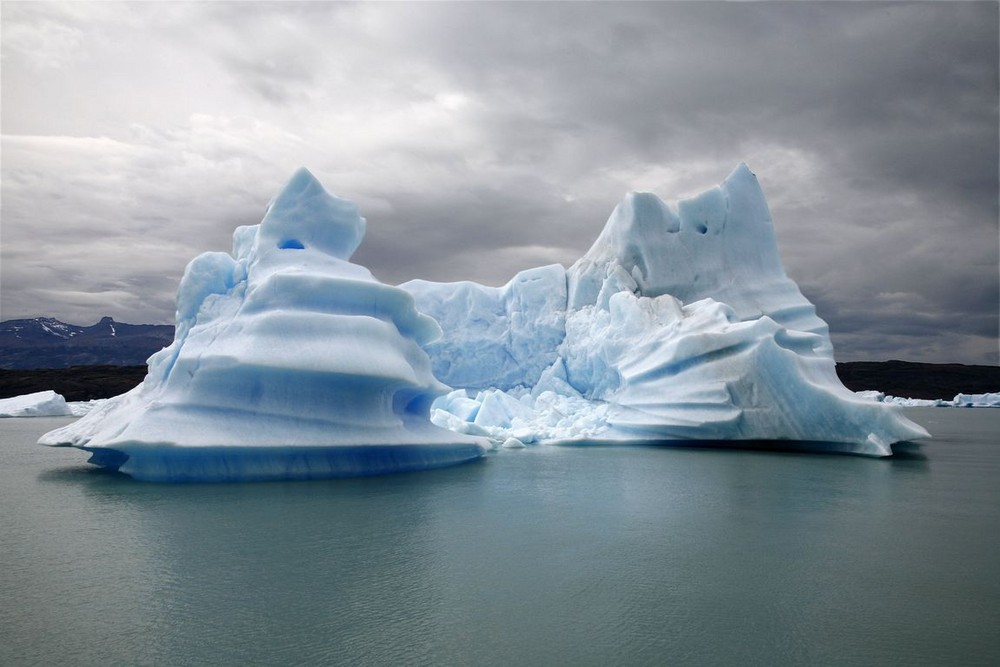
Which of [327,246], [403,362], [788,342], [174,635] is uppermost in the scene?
[327,246]

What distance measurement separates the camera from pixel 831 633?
252 cm

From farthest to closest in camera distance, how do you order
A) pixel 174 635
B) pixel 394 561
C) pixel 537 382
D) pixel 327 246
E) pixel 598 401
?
pixel 537 382 < pixel 598 401 < pixel 327 246 < pixel 394 561 < pixel 174 635

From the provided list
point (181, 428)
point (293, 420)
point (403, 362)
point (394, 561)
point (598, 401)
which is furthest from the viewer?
point (598, 401)

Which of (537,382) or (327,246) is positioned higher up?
(327,246)

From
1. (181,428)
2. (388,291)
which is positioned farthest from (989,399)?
(181,428)

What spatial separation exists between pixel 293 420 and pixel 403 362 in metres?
1.32

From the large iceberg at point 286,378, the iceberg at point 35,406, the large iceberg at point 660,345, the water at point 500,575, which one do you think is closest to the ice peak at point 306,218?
the large iceberg at point 286,378

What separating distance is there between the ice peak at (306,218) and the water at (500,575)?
10.9 feet

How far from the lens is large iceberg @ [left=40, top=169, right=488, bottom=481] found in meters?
6.32

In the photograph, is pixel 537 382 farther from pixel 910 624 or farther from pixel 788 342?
pixel 910 624

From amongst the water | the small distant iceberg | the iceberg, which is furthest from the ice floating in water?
the small distant iceberg

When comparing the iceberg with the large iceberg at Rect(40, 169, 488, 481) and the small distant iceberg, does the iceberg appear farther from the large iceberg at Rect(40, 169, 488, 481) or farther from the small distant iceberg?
the small distant iceberg

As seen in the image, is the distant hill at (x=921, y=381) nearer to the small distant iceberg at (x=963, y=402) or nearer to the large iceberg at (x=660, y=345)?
the small distant iceberg at (x=963, y=402)

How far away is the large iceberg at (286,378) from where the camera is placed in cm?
632
